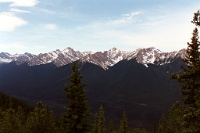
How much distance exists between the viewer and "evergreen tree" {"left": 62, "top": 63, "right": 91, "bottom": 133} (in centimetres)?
3231

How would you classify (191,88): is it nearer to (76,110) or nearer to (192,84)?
(192,84)

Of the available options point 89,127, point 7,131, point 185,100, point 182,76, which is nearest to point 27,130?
point 7,131

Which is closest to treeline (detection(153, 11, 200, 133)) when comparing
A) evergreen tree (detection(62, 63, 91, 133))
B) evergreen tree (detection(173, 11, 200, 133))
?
evergreen tree (detection(173, 11, 200, 133))

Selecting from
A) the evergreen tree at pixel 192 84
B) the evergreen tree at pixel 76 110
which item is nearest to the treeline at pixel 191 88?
the evergreen tree at pixel 192 84

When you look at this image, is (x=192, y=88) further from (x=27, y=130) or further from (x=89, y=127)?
(x=27, y=130)

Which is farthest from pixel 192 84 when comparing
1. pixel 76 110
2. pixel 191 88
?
pixel 76 110

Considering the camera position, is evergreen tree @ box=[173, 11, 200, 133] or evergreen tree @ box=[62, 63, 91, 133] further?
evergreen tree @ box=[62, 63, 91, 133]

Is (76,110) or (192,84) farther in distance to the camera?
(76,110)

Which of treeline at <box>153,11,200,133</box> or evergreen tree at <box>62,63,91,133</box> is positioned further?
evergreen tree at <box>62,63,91,133</box>

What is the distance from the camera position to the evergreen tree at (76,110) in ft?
106

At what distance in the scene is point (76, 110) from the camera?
106 ft

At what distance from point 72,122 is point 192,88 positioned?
41.6 ft

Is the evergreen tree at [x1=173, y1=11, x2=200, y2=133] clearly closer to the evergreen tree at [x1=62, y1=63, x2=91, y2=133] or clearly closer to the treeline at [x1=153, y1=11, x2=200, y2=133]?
the treeline at [x1=153, y1=11, x2=200, y2=133]

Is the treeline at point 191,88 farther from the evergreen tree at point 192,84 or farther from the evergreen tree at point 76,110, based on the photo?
the evergreen tree at point 76,110
